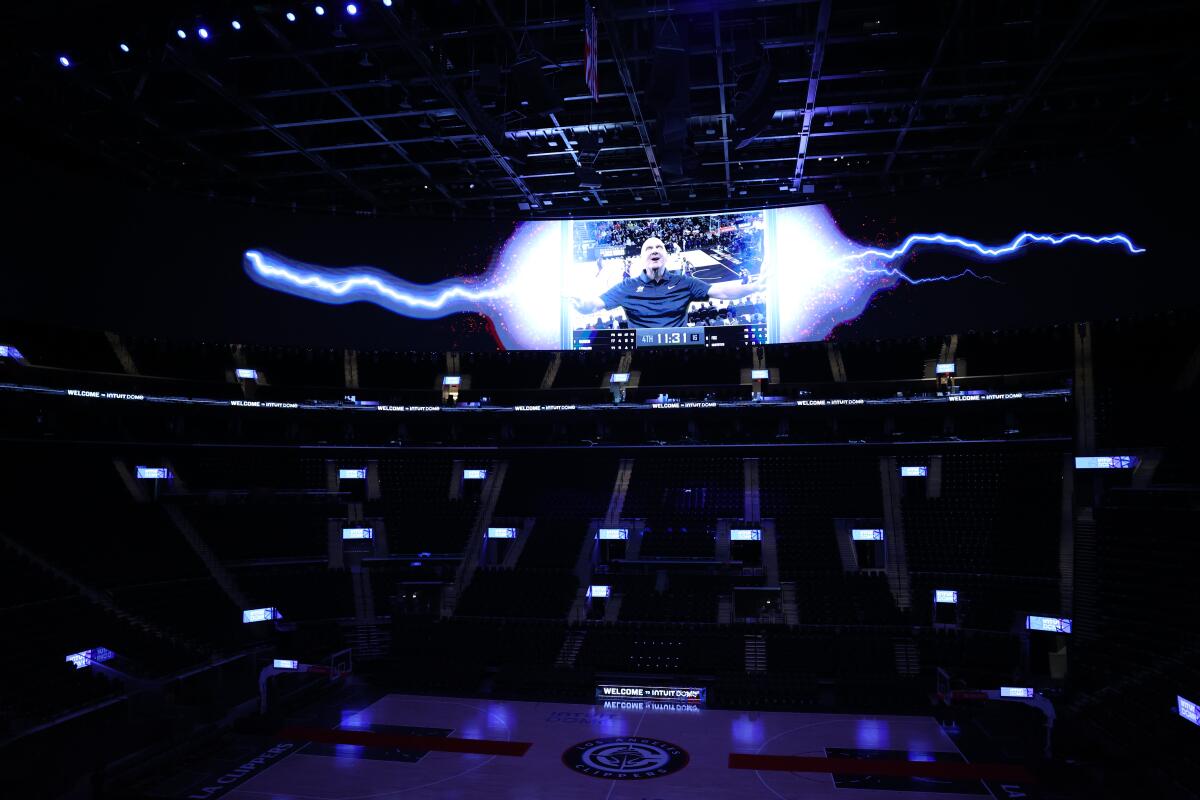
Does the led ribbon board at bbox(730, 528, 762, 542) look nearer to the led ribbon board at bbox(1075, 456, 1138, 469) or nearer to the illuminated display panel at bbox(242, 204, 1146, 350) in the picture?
the illuminated display panel at bbox(242, 204, 1146, 350)

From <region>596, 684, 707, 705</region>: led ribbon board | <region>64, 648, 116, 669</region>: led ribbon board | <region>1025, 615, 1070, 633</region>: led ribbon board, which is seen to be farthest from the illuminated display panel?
<region>64, 648, 116, 669</region>: led ribbon board

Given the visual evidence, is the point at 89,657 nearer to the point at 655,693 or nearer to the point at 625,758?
the point at 625,758

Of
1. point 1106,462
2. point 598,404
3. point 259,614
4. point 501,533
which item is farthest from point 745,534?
point 259,614

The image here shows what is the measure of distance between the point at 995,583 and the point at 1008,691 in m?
5.60

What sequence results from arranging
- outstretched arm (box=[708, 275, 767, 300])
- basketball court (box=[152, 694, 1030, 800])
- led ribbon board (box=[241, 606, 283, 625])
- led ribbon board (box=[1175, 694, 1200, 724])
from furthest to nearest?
outstretched arm (box=[708, 275, 767, 300]) < led ribbon board (box=[241, 606, 283, 625]) < basketball court (box=[152, 694, 1030, 800]) < led ribbon board (box=[1175, 694, 1200, 724])

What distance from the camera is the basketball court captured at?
13.5 metres

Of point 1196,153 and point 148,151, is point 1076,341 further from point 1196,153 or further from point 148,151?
point 148,151

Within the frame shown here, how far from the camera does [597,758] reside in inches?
599

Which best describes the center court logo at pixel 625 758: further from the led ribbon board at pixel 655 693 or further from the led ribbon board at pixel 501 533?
the led ribbon board at pixel 501 533

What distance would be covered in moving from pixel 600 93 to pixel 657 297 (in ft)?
28.9

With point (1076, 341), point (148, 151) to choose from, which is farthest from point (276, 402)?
point (1076, 341)

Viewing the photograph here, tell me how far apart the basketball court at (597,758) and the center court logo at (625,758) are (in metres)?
0.04

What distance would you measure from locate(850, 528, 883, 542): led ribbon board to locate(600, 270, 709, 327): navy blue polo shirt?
28.4ft

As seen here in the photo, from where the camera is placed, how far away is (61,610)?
59.9 ft
